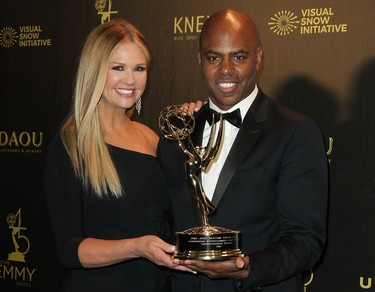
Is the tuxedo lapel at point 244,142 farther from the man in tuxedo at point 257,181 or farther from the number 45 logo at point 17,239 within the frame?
the number 45 logo at point 17,239

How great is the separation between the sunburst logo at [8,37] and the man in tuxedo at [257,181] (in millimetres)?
1958

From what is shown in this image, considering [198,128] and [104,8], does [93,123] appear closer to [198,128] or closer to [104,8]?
[198,128]

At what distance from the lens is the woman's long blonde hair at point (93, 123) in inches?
93.7

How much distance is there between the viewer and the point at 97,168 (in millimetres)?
2371

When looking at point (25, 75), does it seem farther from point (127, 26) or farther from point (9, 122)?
point (127, 26)

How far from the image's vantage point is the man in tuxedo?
2117 millimetres

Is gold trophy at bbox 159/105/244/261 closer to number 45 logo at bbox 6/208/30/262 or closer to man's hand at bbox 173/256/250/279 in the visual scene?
man's hand at bbox 173/256/250/279

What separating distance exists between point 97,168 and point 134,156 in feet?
0.62

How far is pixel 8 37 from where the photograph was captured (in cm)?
392

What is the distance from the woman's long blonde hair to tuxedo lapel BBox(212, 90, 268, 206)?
1.44ft

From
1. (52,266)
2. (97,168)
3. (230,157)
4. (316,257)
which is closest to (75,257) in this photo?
(97,168)

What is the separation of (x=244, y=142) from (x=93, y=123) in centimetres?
61

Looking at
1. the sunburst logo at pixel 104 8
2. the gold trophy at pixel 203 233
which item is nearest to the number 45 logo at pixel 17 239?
Answer: the sunburst logo at pixel 104 8

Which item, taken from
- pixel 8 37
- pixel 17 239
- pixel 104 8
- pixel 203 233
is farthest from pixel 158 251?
pixel 8 37
